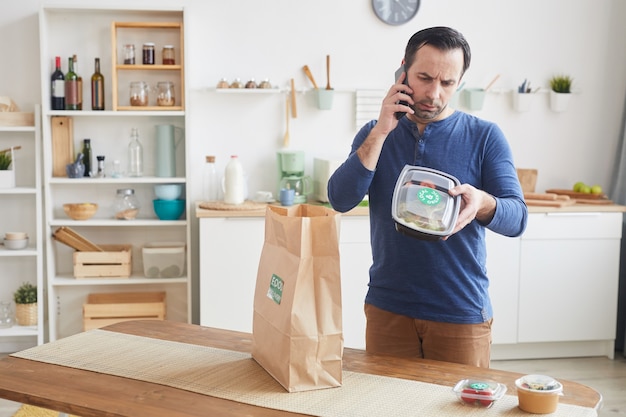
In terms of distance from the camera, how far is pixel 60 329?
181 inches

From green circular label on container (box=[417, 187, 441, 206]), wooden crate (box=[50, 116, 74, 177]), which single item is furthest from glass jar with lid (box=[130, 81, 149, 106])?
green circular label on container (box=[417, 187, 441, 206])

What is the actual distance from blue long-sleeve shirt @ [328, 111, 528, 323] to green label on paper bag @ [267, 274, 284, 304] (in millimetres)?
436

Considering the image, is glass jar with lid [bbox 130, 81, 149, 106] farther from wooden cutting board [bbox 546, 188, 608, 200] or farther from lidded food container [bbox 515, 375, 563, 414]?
lidded food container [bbox 515, 375, 563, 414]

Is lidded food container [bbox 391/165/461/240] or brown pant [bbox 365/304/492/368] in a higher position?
lidded food container [bbox 391/165/461/240]

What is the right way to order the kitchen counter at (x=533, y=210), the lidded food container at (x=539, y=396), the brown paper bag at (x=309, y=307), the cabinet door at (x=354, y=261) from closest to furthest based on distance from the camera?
the lidded food container at (x=539, y=396) → the brown paper bag at (x=309, y=307) → the kitchen counter at (x=533, y=210) → the cabinet door at (x=354, y=261)

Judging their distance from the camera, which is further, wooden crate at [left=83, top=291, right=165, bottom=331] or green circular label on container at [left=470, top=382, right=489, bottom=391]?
wooden crate at [left=83, top=291, right=165, bottom=331]

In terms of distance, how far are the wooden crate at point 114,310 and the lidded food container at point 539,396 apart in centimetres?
310

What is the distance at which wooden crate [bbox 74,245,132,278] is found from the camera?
14.3ft

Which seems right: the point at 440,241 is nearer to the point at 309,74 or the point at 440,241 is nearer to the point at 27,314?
the point at 309,74

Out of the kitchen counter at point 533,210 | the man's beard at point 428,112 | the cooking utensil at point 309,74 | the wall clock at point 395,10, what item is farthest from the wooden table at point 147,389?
the wall clock at point 395,10

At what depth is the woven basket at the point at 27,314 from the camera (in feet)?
14.4

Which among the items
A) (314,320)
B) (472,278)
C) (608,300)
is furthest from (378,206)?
(608,300)

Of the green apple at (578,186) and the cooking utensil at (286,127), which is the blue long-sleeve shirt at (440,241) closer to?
the cooking utensil at (286,127)

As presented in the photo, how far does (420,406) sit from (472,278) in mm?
585
